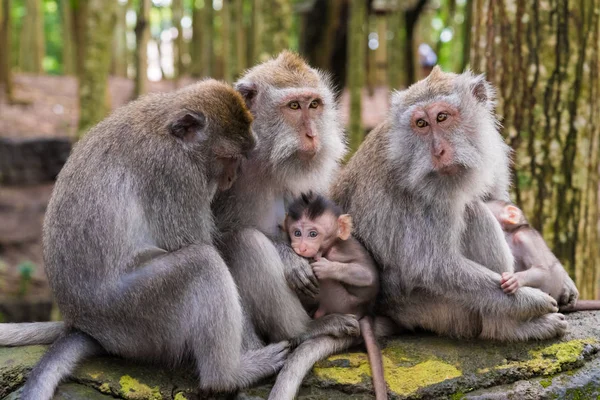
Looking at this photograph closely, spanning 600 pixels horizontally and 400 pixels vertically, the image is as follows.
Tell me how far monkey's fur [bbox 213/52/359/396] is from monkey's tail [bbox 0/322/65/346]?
4.39ft

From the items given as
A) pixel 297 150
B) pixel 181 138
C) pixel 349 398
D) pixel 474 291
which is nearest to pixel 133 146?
pixel 181 138

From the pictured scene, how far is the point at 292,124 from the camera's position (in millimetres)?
4730

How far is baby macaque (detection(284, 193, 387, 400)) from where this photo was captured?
4.68m

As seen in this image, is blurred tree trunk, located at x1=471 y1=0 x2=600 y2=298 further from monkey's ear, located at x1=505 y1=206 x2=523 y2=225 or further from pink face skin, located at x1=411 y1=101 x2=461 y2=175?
pink face skin, located at x1=411 y1=101 x2=461 y2=175

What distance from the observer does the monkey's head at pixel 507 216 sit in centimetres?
505

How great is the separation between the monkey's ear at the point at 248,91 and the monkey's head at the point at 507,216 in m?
1.76

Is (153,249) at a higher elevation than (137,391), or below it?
higher

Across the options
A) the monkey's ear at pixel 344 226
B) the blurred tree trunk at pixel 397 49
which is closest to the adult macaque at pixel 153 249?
the monkey's ear at pixel 344 226

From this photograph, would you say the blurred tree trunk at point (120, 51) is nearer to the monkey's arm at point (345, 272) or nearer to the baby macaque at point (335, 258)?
the baby macaque at point (335, 258)

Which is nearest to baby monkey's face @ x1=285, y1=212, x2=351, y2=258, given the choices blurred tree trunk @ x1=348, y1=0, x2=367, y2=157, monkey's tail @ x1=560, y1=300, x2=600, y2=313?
monkey's tail @ x1=560, y1=300, x2=600, y2=313

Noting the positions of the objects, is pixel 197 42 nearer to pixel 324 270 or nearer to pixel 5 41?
pixel 5 41

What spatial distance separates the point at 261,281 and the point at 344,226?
679mm

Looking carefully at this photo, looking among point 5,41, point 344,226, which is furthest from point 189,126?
point 5,41

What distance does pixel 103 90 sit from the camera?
861 centimetres
